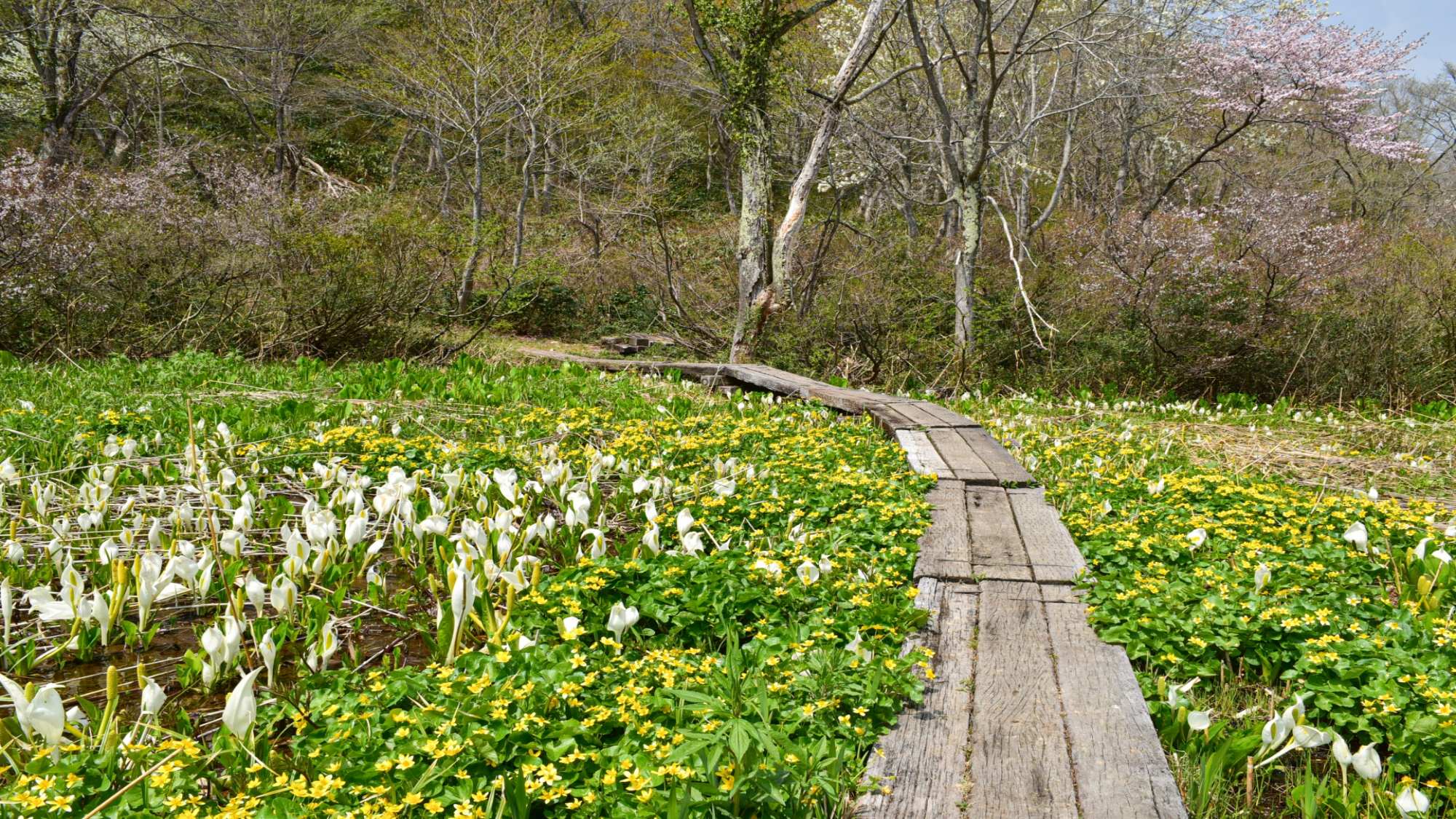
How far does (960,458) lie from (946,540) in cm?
170

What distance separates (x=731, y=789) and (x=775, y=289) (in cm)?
940

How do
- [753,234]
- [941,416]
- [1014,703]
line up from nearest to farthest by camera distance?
[1014,703]
[941,416]
[753,234]

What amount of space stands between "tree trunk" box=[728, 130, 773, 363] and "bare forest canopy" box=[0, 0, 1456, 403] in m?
0.04

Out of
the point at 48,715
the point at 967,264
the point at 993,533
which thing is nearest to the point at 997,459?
the point at 993,533

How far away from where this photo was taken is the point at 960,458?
5449 mm

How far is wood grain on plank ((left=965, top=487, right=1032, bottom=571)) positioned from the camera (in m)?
3.55

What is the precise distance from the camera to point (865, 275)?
1130 centimetres

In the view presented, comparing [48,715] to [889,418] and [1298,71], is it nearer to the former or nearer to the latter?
[889,418]

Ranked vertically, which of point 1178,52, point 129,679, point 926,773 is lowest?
point 129,679

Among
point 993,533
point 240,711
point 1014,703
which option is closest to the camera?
point 240,711

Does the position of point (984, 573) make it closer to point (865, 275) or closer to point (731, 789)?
point (731, 789)

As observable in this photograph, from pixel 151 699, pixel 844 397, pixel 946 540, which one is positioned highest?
pixel 844 397

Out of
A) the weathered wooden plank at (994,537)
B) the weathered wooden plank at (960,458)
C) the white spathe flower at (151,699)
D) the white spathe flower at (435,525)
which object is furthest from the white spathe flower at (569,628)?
the weathered wooden plank at (960,458)

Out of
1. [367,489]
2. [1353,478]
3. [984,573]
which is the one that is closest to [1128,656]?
[984,573]
